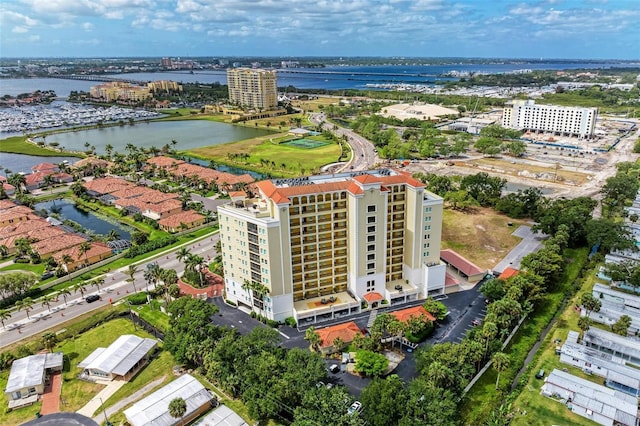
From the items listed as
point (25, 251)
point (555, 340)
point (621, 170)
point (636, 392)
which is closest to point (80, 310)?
point (25, 251)

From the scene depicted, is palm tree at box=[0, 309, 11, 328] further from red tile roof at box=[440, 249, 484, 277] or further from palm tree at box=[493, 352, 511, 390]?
red tile roof at box=[440, 249, 484, 277]

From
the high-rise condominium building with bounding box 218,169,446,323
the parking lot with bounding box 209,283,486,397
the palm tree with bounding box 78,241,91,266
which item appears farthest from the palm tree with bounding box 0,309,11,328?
the high-rise condominium building with bounding box 218,169,446,323

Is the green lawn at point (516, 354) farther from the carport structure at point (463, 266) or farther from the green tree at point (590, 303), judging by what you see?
the carport structure at point (463, 266)

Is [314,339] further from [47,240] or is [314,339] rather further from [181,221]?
[47,240]

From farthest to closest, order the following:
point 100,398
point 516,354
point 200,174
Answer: point 200,174 < point 516,354 < point 100,398

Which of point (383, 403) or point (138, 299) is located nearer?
point (383, 403)

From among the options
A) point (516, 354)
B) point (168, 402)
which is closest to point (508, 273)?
point (516, 354)

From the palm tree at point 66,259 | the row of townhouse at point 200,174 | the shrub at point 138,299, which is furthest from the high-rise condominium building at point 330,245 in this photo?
the row of townhouse at point 200,174
